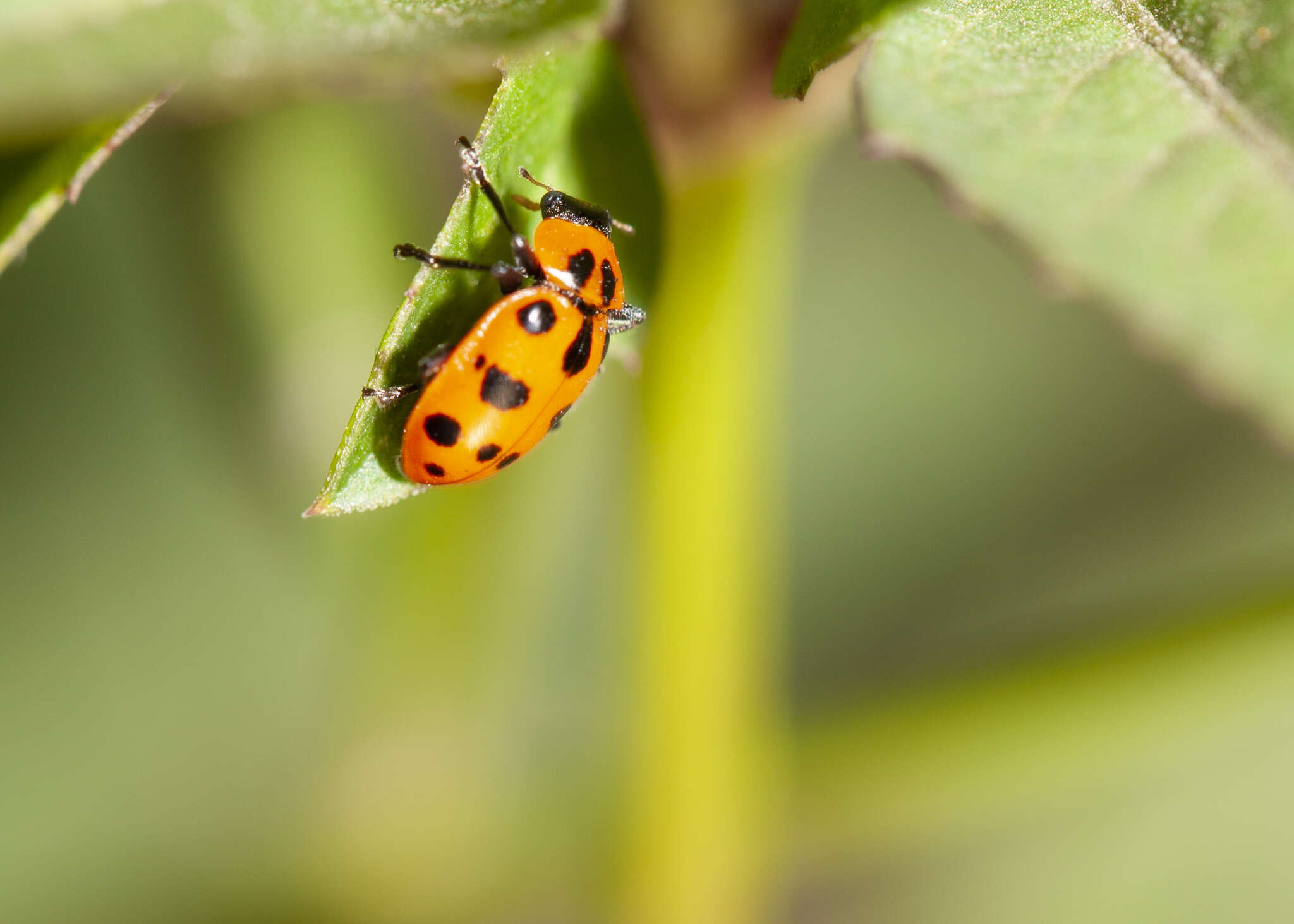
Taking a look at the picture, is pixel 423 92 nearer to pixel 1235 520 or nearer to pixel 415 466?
pixel 415 466

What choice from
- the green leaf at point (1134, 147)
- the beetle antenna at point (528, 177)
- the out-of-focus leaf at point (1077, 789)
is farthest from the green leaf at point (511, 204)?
the out-of-focus leaf at point (1077, 789)

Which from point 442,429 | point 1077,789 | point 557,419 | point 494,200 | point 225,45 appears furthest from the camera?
point 1077,789

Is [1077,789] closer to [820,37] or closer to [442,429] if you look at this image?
[442,429]

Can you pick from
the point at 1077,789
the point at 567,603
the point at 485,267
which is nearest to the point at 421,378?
the point at 485,267

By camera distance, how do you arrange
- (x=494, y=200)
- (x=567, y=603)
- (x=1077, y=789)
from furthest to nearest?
1. (x=567, y=603)
2. (x=1077, y=789)
3. (x=494, y=200)

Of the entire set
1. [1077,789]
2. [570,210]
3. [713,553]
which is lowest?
[1077,789]

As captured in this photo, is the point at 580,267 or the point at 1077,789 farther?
the point at 1077,789

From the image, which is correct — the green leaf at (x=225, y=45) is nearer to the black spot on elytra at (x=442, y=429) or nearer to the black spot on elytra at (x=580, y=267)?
the black spot on elytra at (x=442, y=429)
